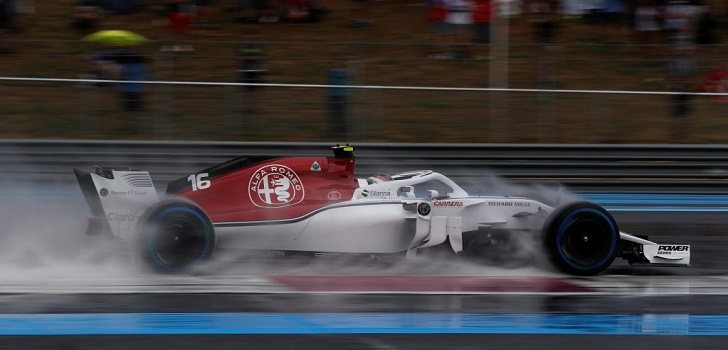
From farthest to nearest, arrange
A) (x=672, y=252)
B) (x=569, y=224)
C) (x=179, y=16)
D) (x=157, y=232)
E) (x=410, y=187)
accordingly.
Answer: (x=179, y=16) → (x=410, y=187) → (x=672, y=252) → (x=569, y=224) → (x=157, y=232)

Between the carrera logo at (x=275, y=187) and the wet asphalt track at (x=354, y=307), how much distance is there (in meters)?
0.57

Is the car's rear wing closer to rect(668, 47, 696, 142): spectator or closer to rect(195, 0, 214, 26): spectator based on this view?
rect(668, 47, 696, 142): spectator

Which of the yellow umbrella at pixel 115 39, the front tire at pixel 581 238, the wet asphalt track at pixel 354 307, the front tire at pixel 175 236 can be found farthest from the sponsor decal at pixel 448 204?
the yellow umbrella at pixel 115 39

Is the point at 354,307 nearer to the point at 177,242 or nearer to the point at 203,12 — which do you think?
the point at 177,242

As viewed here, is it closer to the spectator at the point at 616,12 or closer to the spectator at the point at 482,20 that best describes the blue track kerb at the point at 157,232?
the spectator at the point at 482,20

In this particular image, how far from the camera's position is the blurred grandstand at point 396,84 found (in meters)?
13.4

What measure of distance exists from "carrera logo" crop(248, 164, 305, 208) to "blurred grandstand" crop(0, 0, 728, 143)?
5.08m

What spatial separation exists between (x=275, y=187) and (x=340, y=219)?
1.95 ft

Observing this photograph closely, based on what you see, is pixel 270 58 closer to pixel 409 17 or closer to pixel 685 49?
pixel 409 17

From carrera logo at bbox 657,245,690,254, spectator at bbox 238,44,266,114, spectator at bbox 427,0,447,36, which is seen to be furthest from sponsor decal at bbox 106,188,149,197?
spectator at bbox 427,0,447,36

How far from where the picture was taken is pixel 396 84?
14477 mm

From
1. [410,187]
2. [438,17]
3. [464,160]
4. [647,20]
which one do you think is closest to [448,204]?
[410,187]

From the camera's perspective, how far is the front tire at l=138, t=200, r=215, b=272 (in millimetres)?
7980

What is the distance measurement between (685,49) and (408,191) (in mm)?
7652
